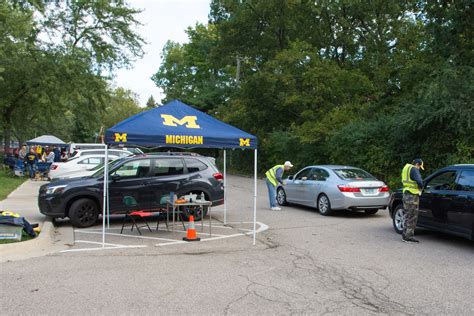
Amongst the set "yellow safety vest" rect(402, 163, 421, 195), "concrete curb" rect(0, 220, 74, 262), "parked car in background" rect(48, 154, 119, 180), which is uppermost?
"parked car in background" rect(48, 154, 119, 180)

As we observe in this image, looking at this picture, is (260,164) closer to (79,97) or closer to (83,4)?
(79,97)

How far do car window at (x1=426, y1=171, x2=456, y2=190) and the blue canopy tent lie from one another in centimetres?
381

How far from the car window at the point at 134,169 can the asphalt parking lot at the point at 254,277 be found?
74.7 inches

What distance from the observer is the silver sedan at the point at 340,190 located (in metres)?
12.6

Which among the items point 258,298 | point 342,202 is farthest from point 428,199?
point 258,298

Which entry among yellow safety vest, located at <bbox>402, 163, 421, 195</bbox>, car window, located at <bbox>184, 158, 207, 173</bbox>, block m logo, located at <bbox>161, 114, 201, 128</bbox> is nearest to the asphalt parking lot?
yellow safety vest, located at <bbox>402, 163, 421, 195</bbox>

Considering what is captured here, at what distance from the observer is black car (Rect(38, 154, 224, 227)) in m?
10.7

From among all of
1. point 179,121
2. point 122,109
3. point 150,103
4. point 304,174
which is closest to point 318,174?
point 304,174

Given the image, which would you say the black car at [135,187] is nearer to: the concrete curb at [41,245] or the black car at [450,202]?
the concrete curb at [41,245]

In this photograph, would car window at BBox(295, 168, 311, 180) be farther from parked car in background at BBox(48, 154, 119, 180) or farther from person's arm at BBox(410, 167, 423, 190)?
parked car in background at BBox(48, 154, 119, 180)

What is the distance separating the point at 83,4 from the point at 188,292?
31.4m

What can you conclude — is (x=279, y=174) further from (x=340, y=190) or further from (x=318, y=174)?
(x=340, y=190)

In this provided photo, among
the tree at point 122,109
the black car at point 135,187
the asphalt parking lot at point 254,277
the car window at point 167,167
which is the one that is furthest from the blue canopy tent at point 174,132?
the tree at point 122,109

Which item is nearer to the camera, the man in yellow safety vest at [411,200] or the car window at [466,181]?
the car window at [466,181]
